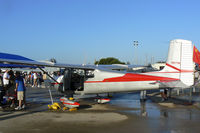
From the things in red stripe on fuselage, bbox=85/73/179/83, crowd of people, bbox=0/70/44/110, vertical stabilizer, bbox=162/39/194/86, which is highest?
vertical stabilizer, bbox=162/39/194/86

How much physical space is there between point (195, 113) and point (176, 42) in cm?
306

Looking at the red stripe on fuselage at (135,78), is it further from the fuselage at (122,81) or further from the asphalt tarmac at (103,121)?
the asphalt tarmac at (103,121)

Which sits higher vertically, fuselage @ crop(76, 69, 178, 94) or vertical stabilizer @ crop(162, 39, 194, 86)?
vertical stabilizer @ crop(162, 39, 194, 86)

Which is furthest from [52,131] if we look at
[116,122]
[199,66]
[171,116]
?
[199,66]

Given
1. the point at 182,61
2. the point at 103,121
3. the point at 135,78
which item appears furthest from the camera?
the point at 135,78

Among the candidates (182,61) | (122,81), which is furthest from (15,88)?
(182,61)

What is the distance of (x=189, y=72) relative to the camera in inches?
348

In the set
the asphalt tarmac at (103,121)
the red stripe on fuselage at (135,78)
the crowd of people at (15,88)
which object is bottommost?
the asphalt tarmac at (103,121)

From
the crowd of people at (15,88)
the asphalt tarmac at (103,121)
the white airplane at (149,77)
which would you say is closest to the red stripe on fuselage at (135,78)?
the white airplane at (149,77)

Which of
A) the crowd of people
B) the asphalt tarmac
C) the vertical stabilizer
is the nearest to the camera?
the asphalt tarmac

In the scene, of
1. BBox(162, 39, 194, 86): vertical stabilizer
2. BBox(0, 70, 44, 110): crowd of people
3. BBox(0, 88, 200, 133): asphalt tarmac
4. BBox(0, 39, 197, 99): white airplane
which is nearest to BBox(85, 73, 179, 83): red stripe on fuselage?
BBox(0, 39, 197, 99): white airplane

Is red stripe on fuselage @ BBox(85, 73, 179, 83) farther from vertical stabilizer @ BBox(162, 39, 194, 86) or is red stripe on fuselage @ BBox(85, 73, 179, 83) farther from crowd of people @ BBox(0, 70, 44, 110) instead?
crowd of people @ BBox(0, 70, 44, 110)

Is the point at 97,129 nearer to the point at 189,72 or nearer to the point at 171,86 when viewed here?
the point at 171,86

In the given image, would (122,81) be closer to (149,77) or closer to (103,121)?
(149,77)
